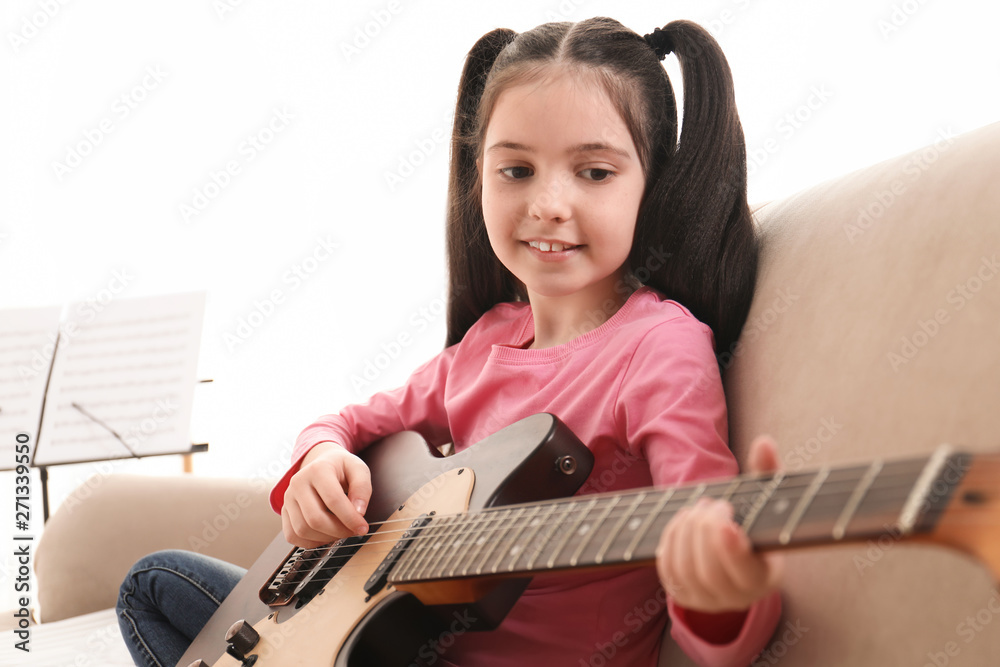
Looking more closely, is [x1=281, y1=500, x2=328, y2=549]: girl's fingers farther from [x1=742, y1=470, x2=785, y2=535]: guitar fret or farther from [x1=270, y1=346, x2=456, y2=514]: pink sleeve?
[x1=742, y1=470, x2=785, y2=535]: guitar fret

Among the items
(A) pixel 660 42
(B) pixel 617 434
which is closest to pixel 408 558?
(B) pixel 617 434

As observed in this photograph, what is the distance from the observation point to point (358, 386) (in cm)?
266

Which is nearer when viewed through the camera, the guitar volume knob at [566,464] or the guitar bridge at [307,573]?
the guitar volume knob at [566,464]

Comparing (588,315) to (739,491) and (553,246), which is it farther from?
(739,491)

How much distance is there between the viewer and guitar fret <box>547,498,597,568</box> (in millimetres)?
520

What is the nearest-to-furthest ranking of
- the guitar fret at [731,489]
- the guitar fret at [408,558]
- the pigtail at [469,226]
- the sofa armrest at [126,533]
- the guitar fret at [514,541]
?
1. the guitar fret at [731,489]
2. the guitar fret at [514,541]
3. the guitar fret at [408,558]
4. the pigtail at [469,226]
5. the sofa armrest at [126,533]

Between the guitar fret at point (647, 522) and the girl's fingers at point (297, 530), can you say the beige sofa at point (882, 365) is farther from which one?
the girl's fingers at point (297, 530)

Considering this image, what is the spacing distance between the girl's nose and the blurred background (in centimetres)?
152

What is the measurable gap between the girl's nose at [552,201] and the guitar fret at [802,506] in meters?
0.53

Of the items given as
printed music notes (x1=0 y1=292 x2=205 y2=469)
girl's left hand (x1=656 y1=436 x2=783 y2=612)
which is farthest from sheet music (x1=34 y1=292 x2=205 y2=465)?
girl's left hand (x1=656 y1=436 x2=783 y2=612)

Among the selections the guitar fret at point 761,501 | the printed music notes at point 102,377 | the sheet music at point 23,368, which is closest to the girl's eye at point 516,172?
the guitar fret at point 761,501

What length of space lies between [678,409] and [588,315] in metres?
0.31

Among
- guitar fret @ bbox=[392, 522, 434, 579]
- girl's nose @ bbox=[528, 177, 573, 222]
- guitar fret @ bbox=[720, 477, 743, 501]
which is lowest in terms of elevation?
guitar fret @ bbox=[392, 522, 434, 579]

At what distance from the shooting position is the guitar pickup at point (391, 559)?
2.41 ft
